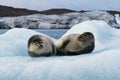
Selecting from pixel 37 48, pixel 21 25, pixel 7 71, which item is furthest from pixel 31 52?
pixel 21 25

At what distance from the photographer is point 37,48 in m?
4.75

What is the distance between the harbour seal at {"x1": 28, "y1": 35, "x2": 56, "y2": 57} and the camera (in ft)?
15.6

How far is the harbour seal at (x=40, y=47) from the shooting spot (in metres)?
4.74

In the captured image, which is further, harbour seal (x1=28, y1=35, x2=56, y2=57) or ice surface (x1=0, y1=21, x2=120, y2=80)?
harbour seal (x1=28, y1=35, x2=56, y2=57)

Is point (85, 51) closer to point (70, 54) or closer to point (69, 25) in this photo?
point (70, 54)

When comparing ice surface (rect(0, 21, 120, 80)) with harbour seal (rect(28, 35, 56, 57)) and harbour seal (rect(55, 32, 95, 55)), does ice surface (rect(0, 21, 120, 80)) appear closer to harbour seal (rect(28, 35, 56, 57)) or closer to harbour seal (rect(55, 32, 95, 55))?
harbour seal (rect(28, 35, 56, 57))

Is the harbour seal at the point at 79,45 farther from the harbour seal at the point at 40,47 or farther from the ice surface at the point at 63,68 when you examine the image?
the ice surface at the point at 63,68

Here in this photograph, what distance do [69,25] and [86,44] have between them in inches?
2325

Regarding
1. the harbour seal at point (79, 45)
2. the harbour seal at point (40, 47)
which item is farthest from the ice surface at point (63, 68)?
the harbour seal at point (79, 45)

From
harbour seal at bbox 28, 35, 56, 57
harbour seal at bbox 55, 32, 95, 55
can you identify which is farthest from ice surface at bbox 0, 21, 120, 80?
harbour seal at bbox 55, 32, 95, 55

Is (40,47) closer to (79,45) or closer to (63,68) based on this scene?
(79,45)

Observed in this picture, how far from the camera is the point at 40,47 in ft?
15.6

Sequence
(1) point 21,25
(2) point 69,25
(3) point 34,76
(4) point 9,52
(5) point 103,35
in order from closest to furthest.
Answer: (3) point 34,76
(4) point 9,52
(5) point 103,35
(1) point 21,25
(2) point 69,25

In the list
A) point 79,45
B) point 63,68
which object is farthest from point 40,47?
point 63,68
